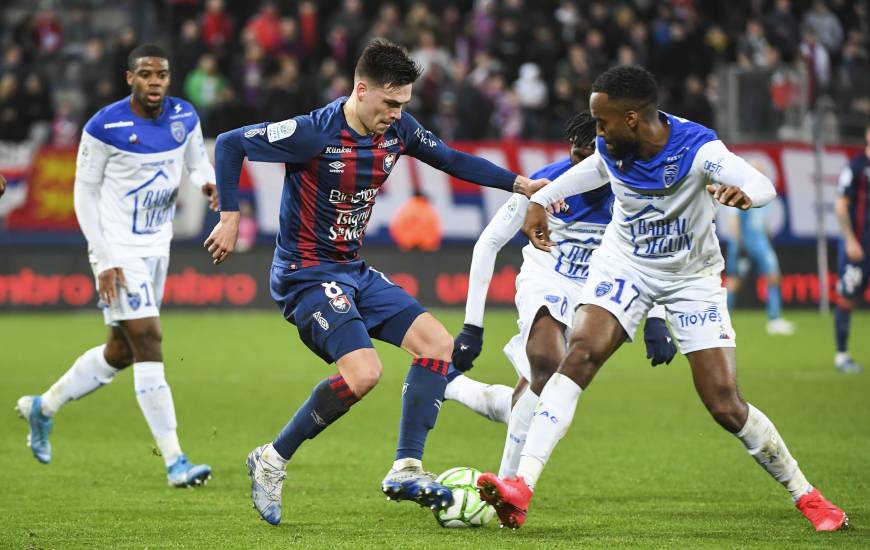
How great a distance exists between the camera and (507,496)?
19.4 feet

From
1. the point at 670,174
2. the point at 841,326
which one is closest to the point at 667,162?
the point at 670,174

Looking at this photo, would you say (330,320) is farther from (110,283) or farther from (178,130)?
(178,130)

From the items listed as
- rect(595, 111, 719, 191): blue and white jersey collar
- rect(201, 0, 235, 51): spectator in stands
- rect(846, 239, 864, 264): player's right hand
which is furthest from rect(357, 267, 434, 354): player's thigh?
rect(201, 0, 235, 51): spectator in stands

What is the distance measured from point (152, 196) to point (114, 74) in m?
13.3

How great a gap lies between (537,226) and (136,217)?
9.69 feet

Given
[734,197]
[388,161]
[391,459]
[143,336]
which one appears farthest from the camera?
[391,459]

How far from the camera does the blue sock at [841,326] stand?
13.3m

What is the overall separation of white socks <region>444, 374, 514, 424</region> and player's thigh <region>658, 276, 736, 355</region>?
5.02 feet

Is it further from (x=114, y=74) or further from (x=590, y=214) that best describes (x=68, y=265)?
(x=590, y=214)

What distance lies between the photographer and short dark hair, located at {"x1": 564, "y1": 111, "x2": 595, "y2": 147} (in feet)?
24.0

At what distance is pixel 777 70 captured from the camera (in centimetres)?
1966

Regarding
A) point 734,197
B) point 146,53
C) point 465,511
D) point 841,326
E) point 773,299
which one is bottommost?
point 773,299

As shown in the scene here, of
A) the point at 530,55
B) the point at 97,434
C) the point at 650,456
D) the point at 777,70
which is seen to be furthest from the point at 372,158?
the point at 530,55

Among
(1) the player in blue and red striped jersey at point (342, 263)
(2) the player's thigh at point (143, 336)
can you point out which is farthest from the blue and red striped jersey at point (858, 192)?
(2) the player's thigh at point (143, 336)
